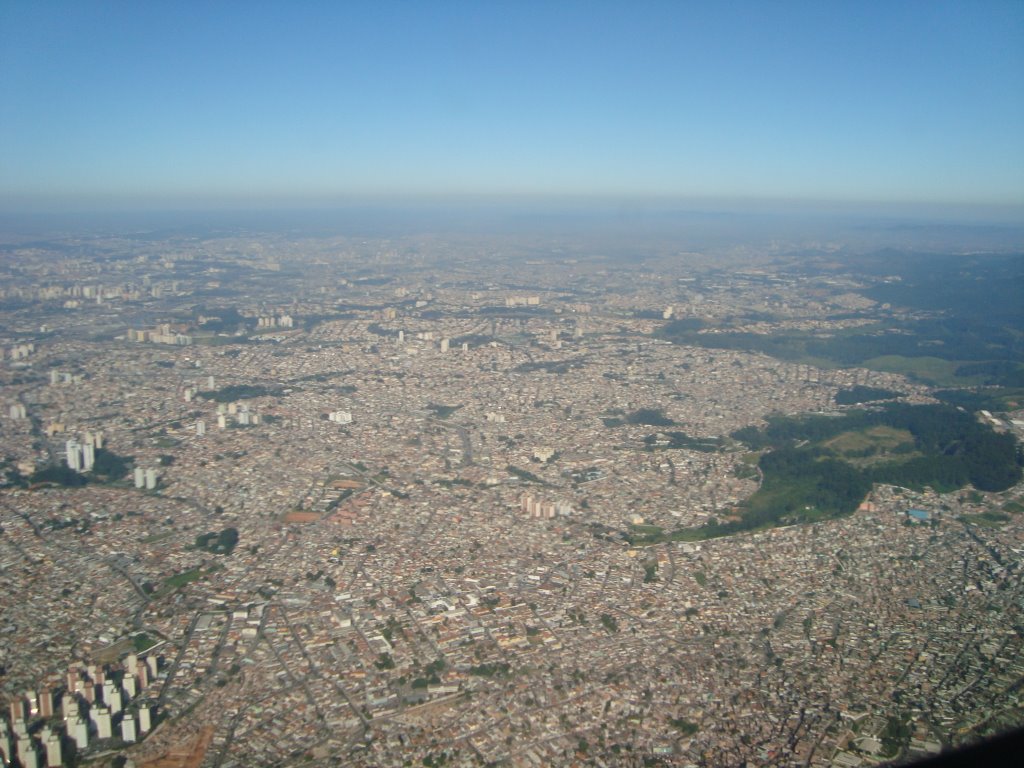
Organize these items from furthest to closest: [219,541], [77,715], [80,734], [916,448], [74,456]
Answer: [916,448]
[74,456]
[219,541]
[77,715]
[80,734]

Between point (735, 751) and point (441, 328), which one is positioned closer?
point (735, 751)

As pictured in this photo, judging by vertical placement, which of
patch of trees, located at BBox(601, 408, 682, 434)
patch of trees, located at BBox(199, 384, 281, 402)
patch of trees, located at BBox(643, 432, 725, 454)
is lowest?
patch of trees, located at BBox(643, 432, 725, 454)

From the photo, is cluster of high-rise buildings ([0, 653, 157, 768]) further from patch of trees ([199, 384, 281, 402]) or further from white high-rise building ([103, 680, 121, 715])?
patch of trees ([199, 384, 281, 402])

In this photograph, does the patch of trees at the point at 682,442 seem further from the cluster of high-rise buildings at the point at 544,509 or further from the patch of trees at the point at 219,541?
the patch of trees at the point at 219,541

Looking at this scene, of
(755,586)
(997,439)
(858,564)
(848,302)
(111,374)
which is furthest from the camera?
(848,302)

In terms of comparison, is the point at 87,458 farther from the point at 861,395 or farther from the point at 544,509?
the point at 861,395

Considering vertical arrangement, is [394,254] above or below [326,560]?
above

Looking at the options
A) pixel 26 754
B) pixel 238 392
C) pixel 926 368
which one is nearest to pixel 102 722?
pixel 26 754

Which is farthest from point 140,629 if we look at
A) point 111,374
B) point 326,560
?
point 111,374

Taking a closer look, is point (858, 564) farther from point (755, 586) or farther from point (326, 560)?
point (326, 560)

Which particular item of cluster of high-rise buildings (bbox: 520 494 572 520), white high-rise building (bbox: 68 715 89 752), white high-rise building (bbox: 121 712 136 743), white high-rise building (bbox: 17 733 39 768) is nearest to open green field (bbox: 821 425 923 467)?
cluster of high-rise buildings (bbox: 520 494 572 520)

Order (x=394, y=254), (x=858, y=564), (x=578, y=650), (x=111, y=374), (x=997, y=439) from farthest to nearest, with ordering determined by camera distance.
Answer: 1. (x=394, y=254)
2. (x=111, y=374)
3. (x=997, y=439)
4. (x=858, y=564)
5. (x=578, y=650)
